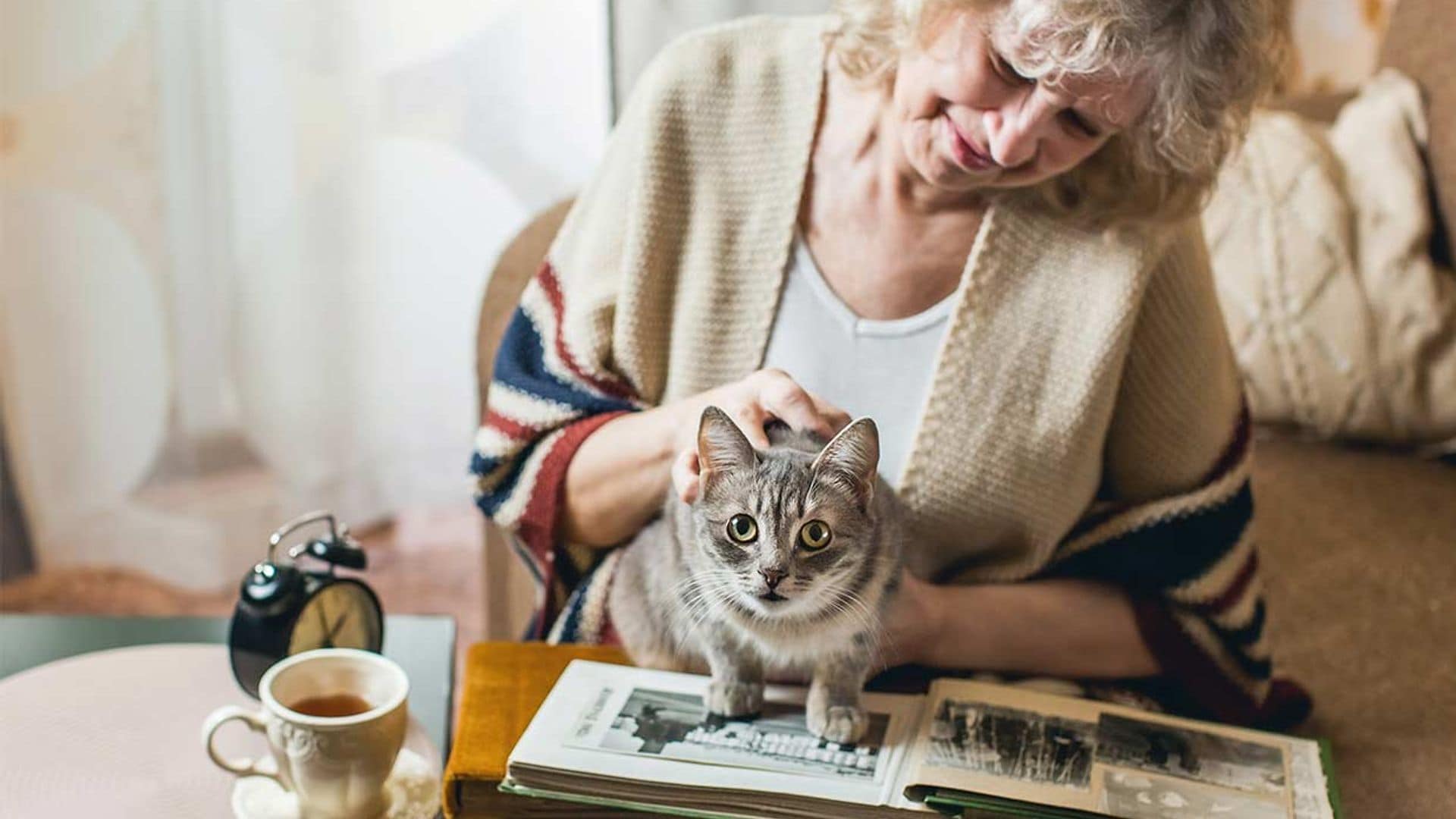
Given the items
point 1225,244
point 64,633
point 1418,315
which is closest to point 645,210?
point 64,633

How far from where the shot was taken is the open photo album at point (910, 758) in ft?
2.77

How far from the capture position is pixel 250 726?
36.0 inches

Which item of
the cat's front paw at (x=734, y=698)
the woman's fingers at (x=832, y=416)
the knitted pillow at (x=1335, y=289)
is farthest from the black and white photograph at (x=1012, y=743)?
the knitted pillow at (x=1335, y=289)

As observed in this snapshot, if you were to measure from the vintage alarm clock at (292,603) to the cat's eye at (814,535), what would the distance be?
39 cm

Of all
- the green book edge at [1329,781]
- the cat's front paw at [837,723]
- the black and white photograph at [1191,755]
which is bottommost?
the green book edge at [1329,781]

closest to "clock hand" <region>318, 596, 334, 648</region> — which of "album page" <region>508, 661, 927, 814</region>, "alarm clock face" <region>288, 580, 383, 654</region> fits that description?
"alarm clock face" <region>288, 580, 383, 654</region>

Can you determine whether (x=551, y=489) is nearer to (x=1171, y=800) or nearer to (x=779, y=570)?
(x=779, y=570)

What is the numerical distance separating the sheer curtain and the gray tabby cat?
1257 millimetres

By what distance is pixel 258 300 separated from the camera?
6.95 ft

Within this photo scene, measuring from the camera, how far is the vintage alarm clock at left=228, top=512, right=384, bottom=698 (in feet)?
3.33

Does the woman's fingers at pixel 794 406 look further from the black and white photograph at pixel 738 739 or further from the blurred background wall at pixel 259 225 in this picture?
the blurred background wall at pixel 259 225

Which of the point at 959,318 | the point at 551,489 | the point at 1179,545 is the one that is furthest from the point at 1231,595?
the point at 551,489

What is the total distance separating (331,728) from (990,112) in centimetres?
59

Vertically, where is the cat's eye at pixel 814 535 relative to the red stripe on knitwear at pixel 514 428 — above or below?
above
